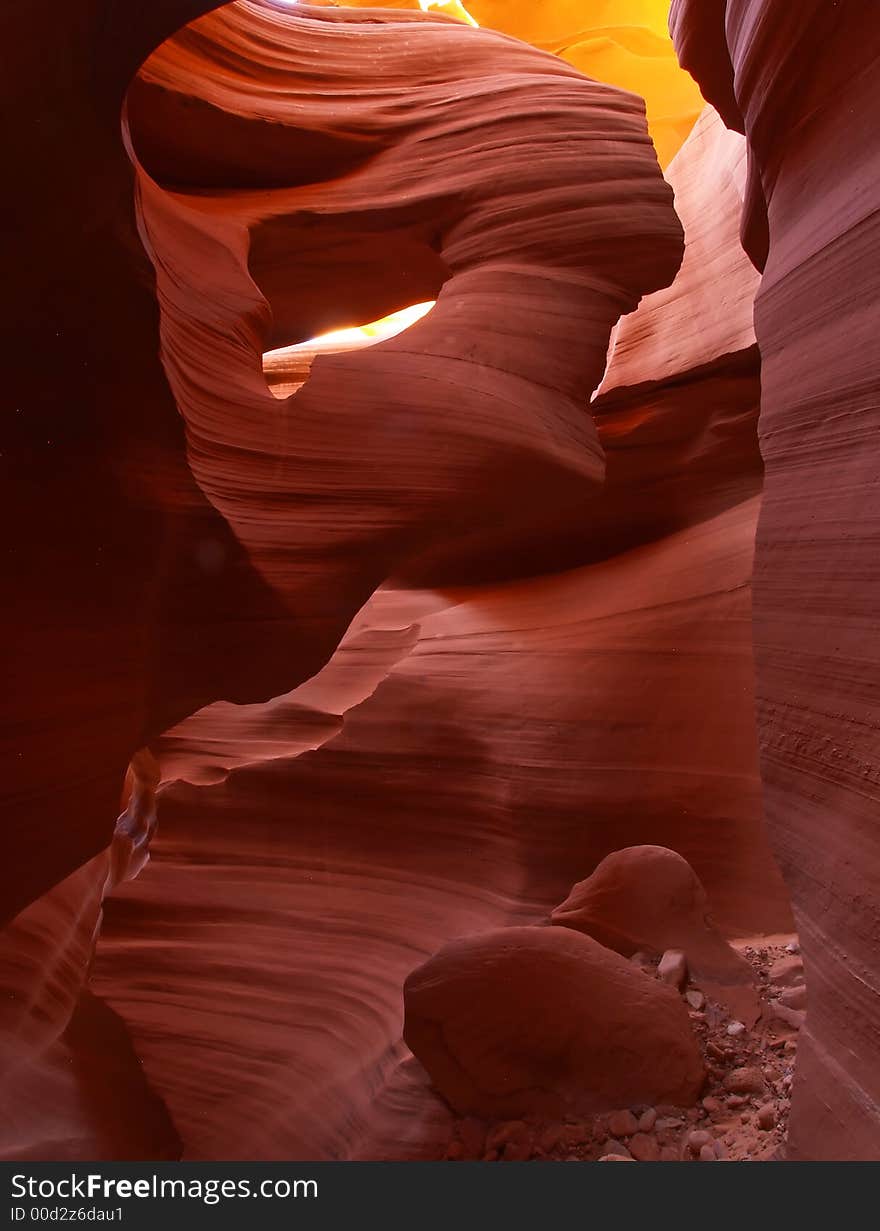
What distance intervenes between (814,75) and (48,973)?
4574 mm

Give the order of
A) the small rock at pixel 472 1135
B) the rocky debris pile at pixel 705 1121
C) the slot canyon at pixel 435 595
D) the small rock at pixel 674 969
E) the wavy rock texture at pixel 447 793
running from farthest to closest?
the wavy rock texture at pixel 447 793 → the small rock at pixel 674 969 → the small rock at pixel 472 1135 → the rocky debris pile at pixel 705 1121 → the slot canyon at pixel 435 595

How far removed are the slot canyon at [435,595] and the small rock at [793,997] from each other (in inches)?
0.6

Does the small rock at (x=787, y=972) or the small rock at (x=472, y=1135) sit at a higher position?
the small rock at (x=787, y=972)

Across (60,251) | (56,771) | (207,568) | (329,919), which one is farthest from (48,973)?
(60,251)

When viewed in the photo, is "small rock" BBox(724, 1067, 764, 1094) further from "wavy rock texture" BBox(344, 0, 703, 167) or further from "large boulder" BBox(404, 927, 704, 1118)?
"wavy rock texture" BBox(344, 0, 703, 167)

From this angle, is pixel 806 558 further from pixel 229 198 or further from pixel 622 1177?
pixel 229 198

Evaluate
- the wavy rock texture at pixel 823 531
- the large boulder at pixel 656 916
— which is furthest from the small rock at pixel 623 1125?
the wavy rock texture at pixel 823 531

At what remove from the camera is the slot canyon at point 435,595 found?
6.51ft

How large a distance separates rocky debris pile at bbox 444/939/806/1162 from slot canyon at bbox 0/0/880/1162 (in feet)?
0.04

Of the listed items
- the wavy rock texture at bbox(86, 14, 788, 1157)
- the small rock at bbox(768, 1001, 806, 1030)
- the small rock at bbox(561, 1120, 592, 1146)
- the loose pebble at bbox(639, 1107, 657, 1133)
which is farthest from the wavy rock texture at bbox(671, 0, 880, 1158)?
the wavy rock texture at bbox(86, 14, 788, 1157)

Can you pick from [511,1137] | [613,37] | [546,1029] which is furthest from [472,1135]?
[613,37]

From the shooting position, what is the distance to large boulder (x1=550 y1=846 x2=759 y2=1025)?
280 centimetres

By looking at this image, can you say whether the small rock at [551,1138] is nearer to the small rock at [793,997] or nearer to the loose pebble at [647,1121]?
the loose pebble at [647,1121]

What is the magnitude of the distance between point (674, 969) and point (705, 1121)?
498 mm
